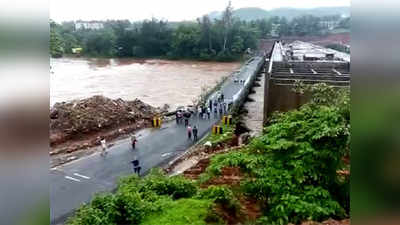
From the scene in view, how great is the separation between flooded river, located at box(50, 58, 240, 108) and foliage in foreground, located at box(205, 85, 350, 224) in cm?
1334

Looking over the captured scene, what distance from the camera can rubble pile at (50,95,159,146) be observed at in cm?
1248

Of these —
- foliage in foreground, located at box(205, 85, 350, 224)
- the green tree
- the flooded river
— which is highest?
the green tree

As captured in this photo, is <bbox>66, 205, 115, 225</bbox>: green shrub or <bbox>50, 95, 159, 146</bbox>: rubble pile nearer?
<bbox>66, 205, 115, 225</bbox>: green shrub

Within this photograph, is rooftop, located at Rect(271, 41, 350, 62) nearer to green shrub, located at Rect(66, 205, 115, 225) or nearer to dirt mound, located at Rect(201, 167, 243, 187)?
dirt mound, located at Rect(201, 167, 243, 187)

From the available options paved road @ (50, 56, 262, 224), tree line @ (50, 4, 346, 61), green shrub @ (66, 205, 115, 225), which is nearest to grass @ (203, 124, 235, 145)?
paved road @ (50, 56, 262, 224)

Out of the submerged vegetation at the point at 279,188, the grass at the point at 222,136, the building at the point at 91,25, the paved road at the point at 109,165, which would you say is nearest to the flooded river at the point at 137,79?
the building at the point at 91,25

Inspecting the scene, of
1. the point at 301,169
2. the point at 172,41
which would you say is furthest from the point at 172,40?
the point at 301,169

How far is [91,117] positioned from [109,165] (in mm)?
4173

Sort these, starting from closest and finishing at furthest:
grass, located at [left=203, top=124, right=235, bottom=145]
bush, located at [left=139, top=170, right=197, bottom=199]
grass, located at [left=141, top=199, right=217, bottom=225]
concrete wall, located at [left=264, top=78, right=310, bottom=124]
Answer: grass, located at [left=141, top=199, right=217, bottom=225]
bush, located at [left=139, top=170, right=197, bottom=199]
concrete wall, located at [left=264, top=78, right=310, bottom=124]
grass, located at [left=203, top=124, right=235, bottom=145]

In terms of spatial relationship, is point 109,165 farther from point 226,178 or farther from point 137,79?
point 137,79

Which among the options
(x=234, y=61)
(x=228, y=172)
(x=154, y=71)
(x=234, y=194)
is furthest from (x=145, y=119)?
(x=234, y=61)

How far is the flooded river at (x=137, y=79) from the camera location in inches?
821

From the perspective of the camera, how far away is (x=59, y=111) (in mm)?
13305

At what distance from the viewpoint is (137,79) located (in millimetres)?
26281
